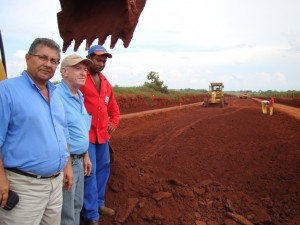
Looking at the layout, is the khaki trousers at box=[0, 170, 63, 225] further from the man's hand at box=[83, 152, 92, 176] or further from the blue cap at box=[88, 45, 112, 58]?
the blue cap at box=[88, 45, 112, 58]

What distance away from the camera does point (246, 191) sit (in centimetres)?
520

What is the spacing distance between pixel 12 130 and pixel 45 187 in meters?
0.46

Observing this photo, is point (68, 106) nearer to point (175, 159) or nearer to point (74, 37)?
point (74, 37)

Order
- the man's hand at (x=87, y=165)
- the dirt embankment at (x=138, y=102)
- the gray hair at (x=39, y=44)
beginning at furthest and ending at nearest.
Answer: the dirt embankment at (x=138, y=102), the man's hand at (x=87, y=165), the gray hair at (x=39, y=44)

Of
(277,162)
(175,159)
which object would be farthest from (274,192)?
(175,159)

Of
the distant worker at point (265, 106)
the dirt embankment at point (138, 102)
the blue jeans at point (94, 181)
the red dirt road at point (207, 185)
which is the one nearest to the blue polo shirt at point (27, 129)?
the blue jeans at point (94, 181)

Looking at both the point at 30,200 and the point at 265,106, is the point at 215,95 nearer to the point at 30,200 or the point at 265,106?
the point at 265,106

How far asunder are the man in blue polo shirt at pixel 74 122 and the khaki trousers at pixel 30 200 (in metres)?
0.48

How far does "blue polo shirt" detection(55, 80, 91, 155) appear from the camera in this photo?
9.36 ft

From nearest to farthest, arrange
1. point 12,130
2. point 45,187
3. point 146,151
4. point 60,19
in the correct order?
point 12,130 → point 45,187 → point 60,19 → point 146,151

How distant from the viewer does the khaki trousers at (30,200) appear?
6.86 feet

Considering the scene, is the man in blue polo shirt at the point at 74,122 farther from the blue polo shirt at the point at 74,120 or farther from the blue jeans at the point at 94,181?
the blue jeans at the point at 94,181

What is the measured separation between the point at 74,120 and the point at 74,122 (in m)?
0.02

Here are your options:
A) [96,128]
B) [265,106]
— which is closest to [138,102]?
[265,106]
